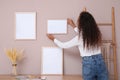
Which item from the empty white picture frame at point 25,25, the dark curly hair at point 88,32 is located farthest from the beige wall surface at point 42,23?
the dark curly hair at point 88,32

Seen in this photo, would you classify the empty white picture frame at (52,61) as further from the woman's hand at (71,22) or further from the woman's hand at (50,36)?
the woman's hand at (71,22)

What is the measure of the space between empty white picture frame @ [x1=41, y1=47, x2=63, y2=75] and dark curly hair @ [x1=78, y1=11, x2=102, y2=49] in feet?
1.72

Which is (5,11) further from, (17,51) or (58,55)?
(58,55)

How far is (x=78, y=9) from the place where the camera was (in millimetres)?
2887

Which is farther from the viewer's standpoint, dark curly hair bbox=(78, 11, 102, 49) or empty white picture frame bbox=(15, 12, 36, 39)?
empty white picture frame bbox=(15, 12, 36, 39)

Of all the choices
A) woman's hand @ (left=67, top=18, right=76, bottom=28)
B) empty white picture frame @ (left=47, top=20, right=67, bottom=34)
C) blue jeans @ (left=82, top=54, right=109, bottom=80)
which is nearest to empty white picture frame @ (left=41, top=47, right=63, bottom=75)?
empty white picture frame @ (left=47, top=20, right=67, bottom=34)

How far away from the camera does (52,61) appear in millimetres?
2852

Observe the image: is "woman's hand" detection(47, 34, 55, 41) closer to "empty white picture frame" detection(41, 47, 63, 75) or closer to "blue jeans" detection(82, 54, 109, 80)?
"empty white picture frame" detection(41, 47, 63, 75)

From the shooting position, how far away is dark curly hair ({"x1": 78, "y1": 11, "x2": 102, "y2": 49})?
7.89 ft

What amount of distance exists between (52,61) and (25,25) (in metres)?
0.56

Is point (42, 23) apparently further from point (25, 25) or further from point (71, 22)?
point (71, 22)

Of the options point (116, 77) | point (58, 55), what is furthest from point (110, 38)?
point (58, 55)

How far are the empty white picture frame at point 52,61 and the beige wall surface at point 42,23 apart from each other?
6 cm

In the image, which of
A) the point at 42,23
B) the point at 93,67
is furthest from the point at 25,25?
the point at 93,67
